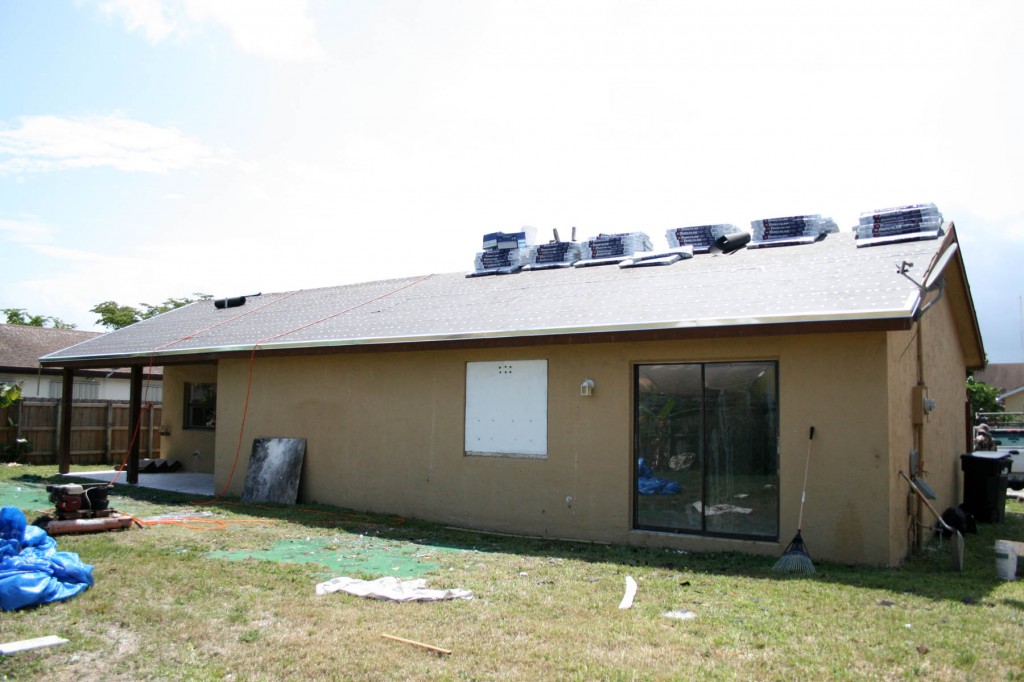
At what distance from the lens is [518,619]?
5914 millimetres

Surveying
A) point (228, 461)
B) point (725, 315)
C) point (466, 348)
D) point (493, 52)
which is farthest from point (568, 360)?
point (228, 461)

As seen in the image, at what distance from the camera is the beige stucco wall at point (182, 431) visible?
18.6m

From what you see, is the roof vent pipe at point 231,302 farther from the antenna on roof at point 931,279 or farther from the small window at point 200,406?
the antenna on roof at point 931,279

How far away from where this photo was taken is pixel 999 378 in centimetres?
5241

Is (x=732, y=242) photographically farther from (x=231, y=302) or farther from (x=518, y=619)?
(x=231, y=302)

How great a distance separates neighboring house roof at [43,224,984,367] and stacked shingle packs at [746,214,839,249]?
28 cm

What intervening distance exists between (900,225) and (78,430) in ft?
64.9

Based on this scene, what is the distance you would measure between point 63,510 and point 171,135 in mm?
7622

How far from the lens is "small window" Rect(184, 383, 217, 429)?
1888 centimetres

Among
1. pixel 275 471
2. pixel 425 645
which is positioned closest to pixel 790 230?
pixel 275 471

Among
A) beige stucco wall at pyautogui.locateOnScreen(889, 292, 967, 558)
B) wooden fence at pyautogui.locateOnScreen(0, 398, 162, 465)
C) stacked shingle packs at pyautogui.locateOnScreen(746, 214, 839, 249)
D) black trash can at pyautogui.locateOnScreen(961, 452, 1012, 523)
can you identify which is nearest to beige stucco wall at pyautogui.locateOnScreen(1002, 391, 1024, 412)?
beige stucco wall at pyautogui.locateOnScreen(889, 292, 967, 558)

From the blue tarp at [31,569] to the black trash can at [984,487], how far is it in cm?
1311

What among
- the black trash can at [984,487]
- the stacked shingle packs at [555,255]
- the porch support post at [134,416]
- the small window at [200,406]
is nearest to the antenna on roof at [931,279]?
the black trash can at [984,487]

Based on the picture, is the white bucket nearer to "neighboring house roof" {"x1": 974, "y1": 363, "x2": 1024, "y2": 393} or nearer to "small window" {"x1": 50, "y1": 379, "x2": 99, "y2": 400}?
"small window" {"x1": 50, "y1": 379, "x2": 99, "y2": 400}
